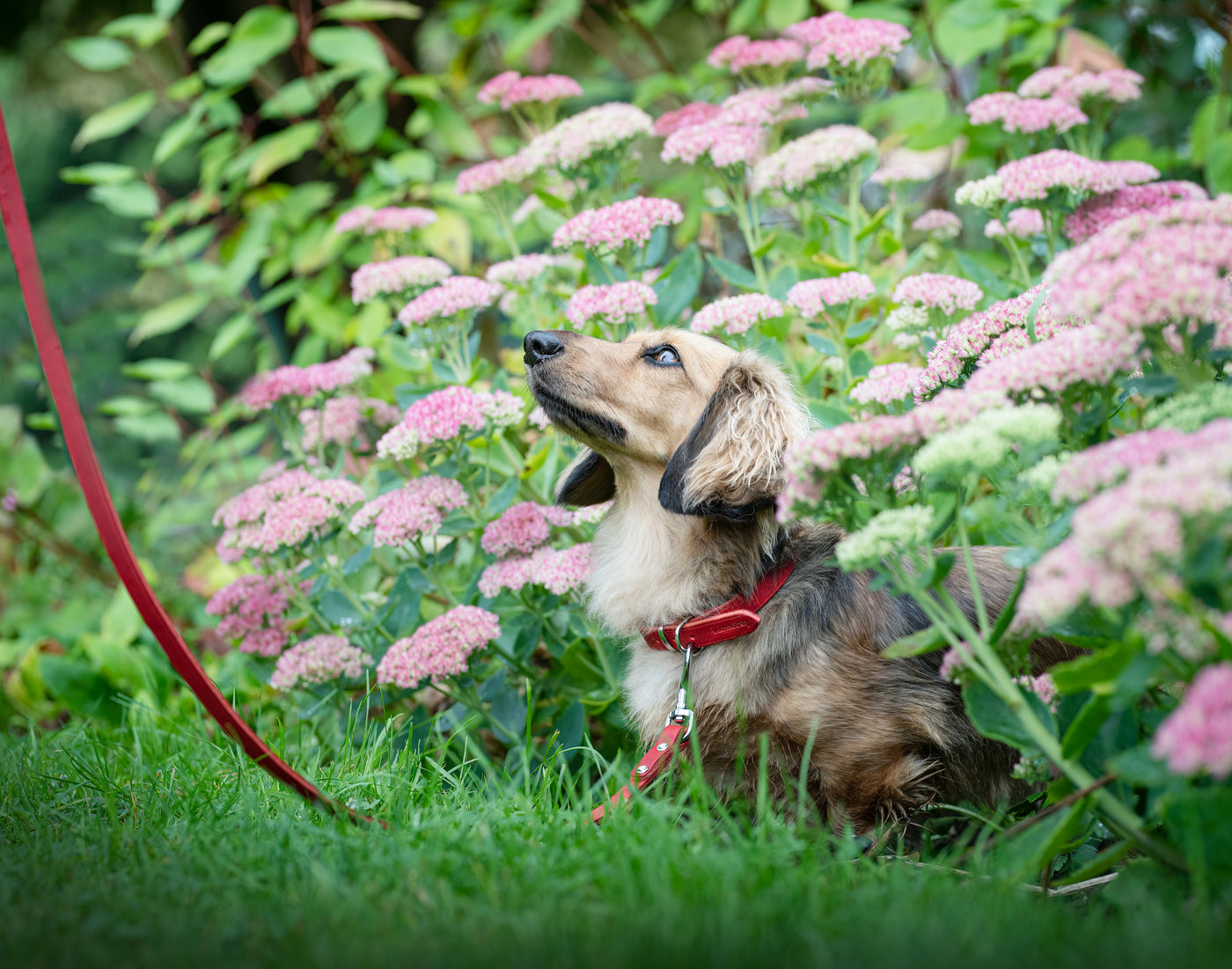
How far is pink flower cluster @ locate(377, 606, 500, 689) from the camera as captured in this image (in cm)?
246

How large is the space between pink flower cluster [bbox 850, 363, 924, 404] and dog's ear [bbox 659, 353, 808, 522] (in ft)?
0.54

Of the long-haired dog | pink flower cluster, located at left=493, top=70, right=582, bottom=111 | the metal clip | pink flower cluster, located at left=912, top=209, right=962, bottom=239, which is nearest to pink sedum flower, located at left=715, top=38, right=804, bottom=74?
pink flower cluster, located at left=493, top=70, right=582, bottom=111

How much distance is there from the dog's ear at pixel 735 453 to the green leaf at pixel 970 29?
150cm

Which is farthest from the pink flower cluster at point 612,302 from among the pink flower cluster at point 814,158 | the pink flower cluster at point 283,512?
the pink flower cluster at point 283,512

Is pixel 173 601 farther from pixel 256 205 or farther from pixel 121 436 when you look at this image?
pixel 121 436

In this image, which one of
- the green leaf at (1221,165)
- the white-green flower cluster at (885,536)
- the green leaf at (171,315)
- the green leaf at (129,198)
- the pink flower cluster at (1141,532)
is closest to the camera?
the pink flower cluster at (1141,532)

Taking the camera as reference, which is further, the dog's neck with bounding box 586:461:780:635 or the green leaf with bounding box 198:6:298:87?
the green leaf with bounding box 198:6:298:87

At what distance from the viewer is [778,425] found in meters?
2.36

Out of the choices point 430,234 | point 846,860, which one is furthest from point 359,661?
point 430,234

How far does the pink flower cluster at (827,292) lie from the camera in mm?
2662

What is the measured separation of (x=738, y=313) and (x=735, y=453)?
1.78ft

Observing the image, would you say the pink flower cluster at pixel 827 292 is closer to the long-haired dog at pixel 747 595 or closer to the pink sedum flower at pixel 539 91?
the long-haired dog at pixel 747 595

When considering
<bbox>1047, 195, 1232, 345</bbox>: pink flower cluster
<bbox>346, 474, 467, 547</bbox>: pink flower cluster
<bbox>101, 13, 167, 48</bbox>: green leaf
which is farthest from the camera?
<bbox>101, 13, 167, 48</bbox>: green leaf

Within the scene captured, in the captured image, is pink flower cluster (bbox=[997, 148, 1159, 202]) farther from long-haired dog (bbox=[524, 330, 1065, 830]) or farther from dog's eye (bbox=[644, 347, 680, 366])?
dog's eye (bbox=[644, 347, 680, 366])
